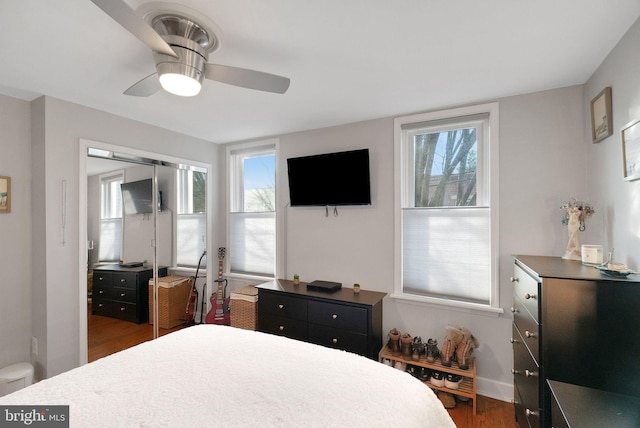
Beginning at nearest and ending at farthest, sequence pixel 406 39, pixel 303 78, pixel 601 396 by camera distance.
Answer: pixel 601 396
pixel 406 39
pixel 303 78

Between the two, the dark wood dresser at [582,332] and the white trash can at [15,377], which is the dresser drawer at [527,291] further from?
the white trash can at [15,377]

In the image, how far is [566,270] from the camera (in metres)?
1.57

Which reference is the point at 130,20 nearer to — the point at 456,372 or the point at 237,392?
the point at 237,392

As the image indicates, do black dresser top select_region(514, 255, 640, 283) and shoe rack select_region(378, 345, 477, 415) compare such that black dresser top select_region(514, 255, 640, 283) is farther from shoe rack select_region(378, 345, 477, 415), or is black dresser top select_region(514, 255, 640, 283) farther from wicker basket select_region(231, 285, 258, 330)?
wicker basket select_region(231, 285, 258, 330)

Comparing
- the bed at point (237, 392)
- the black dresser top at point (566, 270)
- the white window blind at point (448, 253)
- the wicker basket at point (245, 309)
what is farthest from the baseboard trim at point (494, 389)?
the wicker basket at point (245, 309)

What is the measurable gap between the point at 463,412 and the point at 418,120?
244 centimetres

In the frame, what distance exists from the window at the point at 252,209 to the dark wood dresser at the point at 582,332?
264 centimetres

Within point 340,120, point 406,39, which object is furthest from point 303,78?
point 340,120

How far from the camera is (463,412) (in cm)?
222

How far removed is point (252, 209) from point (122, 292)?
64.3 inches

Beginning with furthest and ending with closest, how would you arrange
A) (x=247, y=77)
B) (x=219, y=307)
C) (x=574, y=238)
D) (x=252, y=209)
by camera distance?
(x=252, y=209) < (x=219, y=307) < (x=574, y=238) < (x=247, y=77)

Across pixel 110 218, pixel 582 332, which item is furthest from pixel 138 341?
pixel 582 332

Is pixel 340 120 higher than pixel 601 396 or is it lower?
higher

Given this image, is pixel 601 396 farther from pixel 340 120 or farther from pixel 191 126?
pixel 191 126
